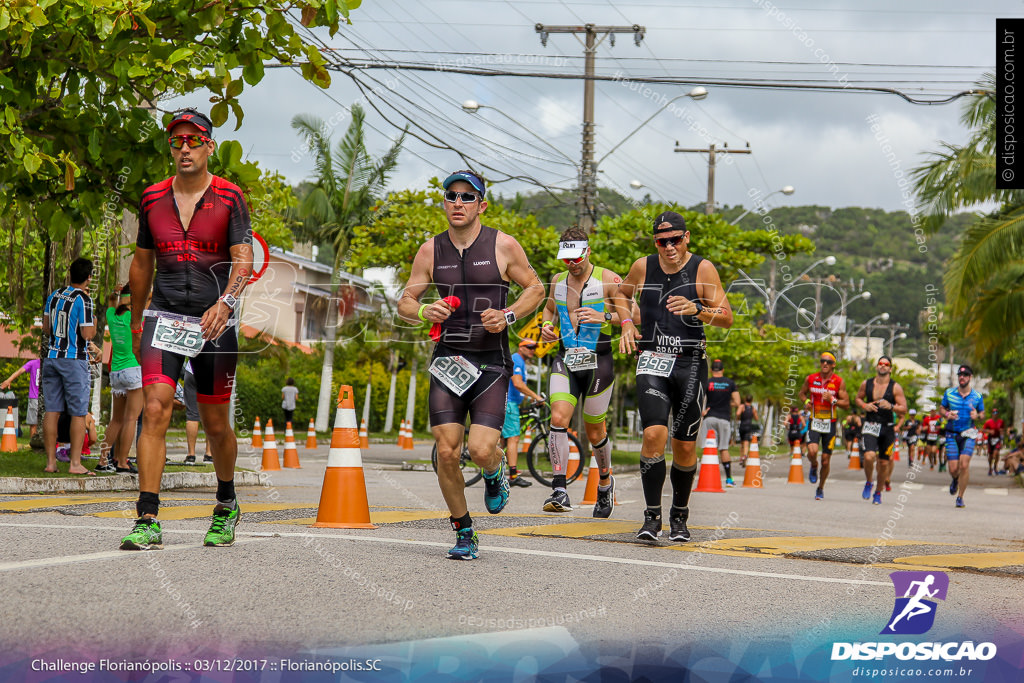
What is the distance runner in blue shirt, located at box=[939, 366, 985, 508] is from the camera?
16.6 metres

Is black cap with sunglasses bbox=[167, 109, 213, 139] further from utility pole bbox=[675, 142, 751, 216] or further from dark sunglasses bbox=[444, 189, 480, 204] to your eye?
utility pole bbox=[675, 142, 751, 216]

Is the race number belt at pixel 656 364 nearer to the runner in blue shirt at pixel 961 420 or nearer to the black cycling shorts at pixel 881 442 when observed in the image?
the black cycling shorts at pixel 881 442

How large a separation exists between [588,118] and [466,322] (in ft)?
62.3

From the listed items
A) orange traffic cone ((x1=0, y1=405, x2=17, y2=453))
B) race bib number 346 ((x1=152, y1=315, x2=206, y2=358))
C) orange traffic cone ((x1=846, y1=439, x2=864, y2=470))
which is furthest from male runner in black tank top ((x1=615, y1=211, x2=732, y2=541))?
orange traffic cone ((x1=846, y1=439, x2=864, y2=470))

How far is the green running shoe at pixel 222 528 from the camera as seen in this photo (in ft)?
20.2

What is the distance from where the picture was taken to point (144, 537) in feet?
19.2

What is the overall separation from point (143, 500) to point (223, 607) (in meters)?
1.56

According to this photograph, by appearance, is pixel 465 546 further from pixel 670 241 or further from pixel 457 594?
pixel 670 241

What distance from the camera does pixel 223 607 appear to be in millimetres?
4527

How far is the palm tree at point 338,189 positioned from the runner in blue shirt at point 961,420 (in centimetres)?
2669

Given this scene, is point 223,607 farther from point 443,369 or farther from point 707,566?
point 707,566

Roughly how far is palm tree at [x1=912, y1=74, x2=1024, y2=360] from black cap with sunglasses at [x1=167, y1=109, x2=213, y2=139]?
20.4m

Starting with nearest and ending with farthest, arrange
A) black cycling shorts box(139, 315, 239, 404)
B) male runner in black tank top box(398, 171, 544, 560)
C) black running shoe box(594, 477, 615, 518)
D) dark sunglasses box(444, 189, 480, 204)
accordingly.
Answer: black cycling shorts box(139, 315, 239, 404)
male runner in black tank top box(398, 171, 544, 560)
dark sunglasses box(444, 189, 480, 204)
black running shoe box(594, 477, 615, 518)

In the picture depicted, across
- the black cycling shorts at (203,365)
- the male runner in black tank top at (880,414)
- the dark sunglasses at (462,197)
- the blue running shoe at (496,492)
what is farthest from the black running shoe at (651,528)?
the male runner in black tank top at (880,414)
